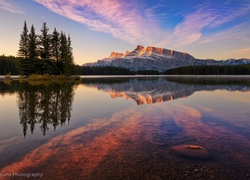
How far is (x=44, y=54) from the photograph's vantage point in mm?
72250

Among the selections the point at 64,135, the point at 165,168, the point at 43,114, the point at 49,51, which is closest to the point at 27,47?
the point at 49,51

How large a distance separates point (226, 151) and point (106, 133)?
20.2 ft

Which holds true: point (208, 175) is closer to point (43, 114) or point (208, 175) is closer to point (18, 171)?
point (18, 171)

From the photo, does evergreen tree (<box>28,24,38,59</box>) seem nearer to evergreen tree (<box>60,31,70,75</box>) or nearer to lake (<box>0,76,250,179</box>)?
evergreen tree (<box>60,31,70,75</box>)

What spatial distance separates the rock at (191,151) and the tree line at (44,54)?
2670 inches

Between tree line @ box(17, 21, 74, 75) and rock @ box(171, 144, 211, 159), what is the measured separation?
6783cm

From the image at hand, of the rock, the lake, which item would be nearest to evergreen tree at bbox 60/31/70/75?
the lake

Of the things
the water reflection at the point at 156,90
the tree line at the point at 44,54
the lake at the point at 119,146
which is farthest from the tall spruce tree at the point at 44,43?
the lake at the point at 119,146

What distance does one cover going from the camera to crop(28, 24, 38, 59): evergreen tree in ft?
230

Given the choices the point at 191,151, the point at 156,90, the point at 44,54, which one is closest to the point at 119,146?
the point at 191,151

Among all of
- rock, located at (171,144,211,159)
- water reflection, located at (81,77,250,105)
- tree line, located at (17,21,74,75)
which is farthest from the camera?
tree line, located at (17,21,74,75)

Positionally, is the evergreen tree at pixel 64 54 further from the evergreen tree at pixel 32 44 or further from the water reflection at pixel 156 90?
the water reflection at pixel 156 90

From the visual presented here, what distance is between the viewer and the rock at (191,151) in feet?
26.3

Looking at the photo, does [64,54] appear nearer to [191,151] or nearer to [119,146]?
[119,146]
